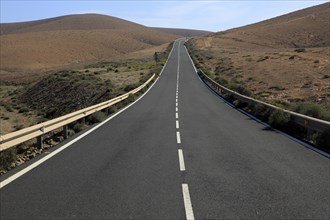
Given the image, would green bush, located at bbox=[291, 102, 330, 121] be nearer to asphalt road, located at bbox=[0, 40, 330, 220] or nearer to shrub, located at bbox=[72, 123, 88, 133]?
asphalt road, located at bbox=[0, 40, 330, 220]

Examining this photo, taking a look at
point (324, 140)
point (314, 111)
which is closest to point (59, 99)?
point (314, 111)

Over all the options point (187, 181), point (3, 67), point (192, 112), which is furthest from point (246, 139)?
point (3, 67)

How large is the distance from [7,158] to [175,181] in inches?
158

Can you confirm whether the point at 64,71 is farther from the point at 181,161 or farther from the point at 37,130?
the point at 181,161

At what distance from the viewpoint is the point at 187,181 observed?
822 centimetres

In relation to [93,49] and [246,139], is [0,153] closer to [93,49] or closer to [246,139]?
[246,139]

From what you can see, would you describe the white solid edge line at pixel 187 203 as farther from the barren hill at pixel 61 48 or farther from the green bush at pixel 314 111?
the barren hill at pixel 61 48

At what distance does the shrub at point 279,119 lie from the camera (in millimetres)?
16125

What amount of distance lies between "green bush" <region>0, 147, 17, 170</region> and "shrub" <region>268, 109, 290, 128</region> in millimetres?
10007

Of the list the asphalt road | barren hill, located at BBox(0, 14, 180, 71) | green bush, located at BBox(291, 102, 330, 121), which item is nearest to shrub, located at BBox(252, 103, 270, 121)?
green bush, located at BBox(291, 102, 330, 121)

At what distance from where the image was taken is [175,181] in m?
8.21

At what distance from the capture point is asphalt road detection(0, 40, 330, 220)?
21.2ft

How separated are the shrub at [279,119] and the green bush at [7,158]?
10007 millimetres

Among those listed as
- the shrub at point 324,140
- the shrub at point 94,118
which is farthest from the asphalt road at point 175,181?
the shrub at point 94,118
